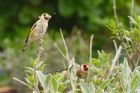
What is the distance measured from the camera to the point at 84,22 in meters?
6.74

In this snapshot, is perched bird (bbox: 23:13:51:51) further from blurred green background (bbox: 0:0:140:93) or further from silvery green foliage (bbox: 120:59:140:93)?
blurred green background (bbox: 0:0:140:93)

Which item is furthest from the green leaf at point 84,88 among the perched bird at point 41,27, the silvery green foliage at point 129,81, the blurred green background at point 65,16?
the blurred green background at point 65,16

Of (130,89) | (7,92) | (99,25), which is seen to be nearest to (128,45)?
(130,89)

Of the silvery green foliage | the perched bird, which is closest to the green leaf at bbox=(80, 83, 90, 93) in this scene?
the silvery green foliage

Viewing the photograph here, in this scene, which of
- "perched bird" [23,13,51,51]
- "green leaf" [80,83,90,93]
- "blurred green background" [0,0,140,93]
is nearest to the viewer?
"green leaf" [80,83,90,93]

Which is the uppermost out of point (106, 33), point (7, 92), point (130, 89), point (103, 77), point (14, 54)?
point (106, 33)

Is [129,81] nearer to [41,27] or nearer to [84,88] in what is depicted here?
[84,88]

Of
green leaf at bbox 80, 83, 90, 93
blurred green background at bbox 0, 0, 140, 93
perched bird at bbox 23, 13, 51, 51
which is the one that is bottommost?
green leaf at bbox 80, 83, 90, 93

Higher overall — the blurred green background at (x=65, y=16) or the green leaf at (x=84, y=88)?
the blurred green background at (x=65, y=16)

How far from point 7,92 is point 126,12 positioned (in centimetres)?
250

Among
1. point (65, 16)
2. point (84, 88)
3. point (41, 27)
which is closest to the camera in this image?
point (84, 88)

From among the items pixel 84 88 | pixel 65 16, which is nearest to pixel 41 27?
pixel 84 88

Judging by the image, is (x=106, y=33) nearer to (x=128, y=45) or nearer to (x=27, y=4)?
(x=27, y=4)

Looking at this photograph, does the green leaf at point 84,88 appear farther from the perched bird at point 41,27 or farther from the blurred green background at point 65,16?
the blurred green background at point 65,16
